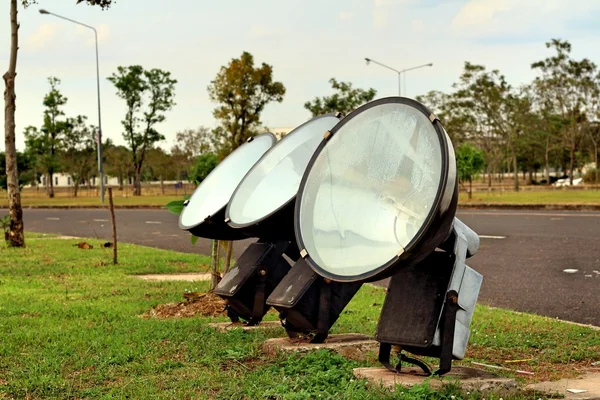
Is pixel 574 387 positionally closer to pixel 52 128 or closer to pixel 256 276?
pixel 256 276

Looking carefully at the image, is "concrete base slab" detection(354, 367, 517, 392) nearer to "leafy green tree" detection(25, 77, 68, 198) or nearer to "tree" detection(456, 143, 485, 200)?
"tree" detection(456, 143, 485, 200)

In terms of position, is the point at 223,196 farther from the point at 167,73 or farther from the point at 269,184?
the point at 167,73

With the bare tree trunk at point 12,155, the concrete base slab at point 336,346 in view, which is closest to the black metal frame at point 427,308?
the concrete base slab at point 336,346

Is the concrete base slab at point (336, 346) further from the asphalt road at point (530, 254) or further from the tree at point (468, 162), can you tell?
the tree at point (468, 162)

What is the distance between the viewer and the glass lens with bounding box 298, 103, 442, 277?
3566mm

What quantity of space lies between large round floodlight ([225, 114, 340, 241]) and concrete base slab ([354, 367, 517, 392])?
1.00 m

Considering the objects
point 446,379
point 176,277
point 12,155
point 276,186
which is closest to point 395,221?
point 446,379

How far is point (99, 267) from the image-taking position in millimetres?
10633

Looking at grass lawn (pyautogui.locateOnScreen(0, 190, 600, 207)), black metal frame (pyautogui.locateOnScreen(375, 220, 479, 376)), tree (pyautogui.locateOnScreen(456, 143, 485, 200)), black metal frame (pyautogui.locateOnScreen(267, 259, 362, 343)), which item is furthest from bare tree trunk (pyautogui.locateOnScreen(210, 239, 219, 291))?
tree (pyautogui.locateOnScreen(456, 143, 485, 200))

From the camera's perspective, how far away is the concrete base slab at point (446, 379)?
3.71 meters

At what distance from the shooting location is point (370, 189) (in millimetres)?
3830

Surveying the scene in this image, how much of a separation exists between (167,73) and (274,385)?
54.8 metres

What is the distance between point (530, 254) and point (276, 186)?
7.40 metres

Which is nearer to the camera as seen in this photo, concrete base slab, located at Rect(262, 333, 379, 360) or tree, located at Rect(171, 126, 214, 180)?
concrete base slab, located at Rect(262, 333, 379, 360)
